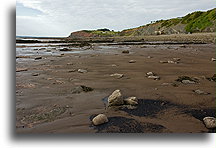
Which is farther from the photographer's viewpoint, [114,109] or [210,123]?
[114,109]

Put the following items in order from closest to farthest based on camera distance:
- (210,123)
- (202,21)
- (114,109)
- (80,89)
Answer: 1. (210,123)
2. (114,109)
3. (80,89)
4. (202,21)

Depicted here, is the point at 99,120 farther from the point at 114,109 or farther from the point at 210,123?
the point at 210,123

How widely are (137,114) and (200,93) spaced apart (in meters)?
1.47

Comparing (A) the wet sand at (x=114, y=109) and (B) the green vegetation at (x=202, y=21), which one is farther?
(B) the green vegetation at (x=202, y=21)

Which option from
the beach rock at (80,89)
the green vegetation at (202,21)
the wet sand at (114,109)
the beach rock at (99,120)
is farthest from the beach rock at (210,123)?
the green vegetation at (202,21)

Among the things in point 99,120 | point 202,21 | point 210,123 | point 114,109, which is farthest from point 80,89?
point 202,21

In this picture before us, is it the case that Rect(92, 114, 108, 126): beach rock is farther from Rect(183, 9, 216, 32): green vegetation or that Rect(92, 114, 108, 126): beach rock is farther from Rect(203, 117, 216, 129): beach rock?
Rect(183, 9, 216, 32): green vegetation

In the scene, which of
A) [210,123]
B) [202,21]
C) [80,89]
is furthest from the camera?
[202,21]

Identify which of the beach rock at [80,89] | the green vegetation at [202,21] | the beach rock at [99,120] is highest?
the green vegetation at [202,21]

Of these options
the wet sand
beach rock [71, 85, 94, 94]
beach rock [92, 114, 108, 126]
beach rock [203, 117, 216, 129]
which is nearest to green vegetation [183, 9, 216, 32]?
the wet sand

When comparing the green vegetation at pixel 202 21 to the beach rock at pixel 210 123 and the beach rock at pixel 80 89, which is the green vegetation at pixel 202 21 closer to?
the beach rock at pixel 80 89

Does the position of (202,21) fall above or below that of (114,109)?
above

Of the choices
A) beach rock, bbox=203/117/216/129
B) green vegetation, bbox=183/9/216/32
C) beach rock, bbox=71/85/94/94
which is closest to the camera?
beach rock, bbox=203/117/216/129

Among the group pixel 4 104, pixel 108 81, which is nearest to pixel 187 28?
pixel 108 81
